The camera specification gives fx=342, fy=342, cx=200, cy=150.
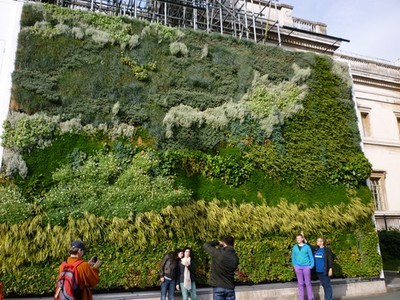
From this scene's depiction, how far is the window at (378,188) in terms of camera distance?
65.6 feet

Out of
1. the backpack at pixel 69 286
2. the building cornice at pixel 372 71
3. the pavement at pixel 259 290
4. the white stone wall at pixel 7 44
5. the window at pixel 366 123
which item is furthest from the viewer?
the building cornice at pixel 372 71

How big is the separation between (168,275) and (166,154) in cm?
340

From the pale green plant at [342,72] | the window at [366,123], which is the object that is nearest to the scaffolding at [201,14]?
the pale green plant at [342,72]

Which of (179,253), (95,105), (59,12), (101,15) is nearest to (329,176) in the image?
(179,253)

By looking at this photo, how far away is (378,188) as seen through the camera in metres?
20.3

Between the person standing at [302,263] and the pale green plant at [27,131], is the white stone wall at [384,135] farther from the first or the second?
the pale green plant at [27,131]

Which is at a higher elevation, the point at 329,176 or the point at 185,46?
the point at 185,46

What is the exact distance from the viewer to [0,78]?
955 centimetres

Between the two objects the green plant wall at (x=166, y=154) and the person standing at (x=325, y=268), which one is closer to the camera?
the green plant wall at (x=166, y=154)

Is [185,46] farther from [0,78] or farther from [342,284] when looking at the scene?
[342,284]

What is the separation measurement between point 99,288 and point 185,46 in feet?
26.2

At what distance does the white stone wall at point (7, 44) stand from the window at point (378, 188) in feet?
62.5

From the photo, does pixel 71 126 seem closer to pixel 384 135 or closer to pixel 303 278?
pixel 303 278

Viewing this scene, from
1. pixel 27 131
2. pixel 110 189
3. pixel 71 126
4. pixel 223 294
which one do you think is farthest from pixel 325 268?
pixel 27 131
